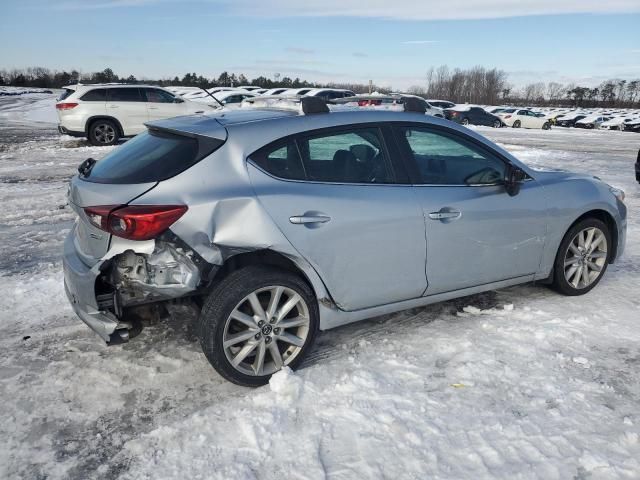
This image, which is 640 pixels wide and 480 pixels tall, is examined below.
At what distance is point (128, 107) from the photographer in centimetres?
1482

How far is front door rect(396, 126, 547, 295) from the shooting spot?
3.64 metres

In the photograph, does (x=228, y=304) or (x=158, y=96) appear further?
(x=158, y=96)

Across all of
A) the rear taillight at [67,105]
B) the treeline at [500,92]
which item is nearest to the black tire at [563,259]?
the rear taillight at [67,105]

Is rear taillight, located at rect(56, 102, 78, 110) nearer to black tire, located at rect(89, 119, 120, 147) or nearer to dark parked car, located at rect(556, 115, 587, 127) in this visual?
black tire, located at rect(89, 119, 120, 147)

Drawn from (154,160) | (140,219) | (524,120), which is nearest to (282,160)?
(154,160)

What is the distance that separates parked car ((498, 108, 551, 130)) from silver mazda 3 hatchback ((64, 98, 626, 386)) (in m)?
33.4

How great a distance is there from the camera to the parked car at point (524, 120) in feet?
112

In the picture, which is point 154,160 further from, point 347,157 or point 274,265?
point 347,157

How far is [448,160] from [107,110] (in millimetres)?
13024

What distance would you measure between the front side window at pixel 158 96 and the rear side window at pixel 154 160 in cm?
1269

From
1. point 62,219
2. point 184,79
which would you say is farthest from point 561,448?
point 184,79

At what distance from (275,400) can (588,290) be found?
3.10 meters

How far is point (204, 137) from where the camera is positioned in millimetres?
3150

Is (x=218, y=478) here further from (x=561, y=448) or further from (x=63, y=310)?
(x=63, y=310)
